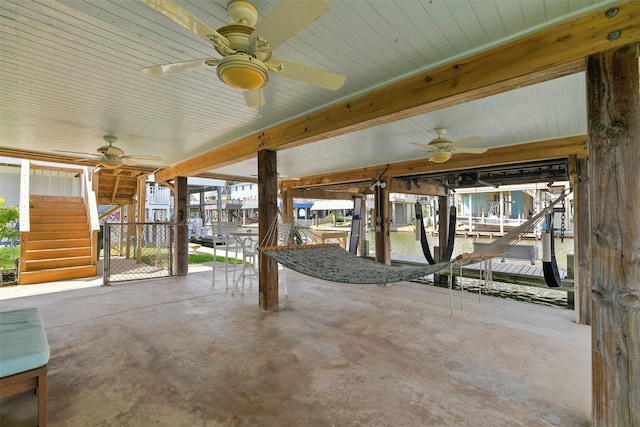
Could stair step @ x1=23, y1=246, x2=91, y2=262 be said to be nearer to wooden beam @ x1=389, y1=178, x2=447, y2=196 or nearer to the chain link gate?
the chain link gate

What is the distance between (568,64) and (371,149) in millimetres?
2907

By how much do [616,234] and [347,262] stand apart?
2.00m

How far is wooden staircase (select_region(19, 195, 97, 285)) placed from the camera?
4826 millimetres

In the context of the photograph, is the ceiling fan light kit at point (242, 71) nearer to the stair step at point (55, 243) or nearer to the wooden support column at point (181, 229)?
the wooden support column at point (181, 229)

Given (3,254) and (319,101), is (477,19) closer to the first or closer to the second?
(319,101)

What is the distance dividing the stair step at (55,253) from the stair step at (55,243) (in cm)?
8

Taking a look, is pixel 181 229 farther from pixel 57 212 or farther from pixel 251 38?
pixel 251 38

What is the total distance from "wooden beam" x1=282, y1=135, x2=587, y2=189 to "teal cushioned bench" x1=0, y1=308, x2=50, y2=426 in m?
4.94

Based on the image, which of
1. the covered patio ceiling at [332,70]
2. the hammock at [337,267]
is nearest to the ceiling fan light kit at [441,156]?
the covered patio ceiling at [332,70]

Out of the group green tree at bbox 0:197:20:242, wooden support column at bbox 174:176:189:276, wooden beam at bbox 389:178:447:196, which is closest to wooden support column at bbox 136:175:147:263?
wooden support column at bbox 174:176:189:276

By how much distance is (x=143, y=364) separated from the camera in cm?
219

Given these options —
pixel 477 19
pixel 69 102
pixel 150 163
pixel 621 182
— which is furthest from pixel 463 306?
pixel 150 163

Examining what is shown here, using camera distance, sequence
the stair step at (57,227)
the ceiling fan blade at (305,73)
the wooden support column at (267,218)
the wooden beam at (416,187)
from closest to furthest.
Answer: the ceiling fan blade at (305,73) < the wooden support column at (267,218) < the stair step at (57,227) < the wooden beam at (416,187)

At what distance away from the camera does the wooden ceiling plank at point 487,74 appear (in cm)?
144
